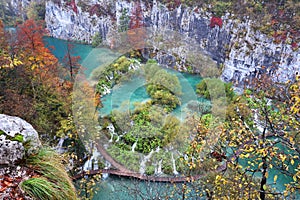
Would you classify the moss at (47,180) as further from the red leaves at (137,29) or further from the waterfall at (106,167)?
the red leaves at (137,29)

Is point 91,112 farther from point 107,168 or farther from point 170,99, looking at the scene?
point 170,99

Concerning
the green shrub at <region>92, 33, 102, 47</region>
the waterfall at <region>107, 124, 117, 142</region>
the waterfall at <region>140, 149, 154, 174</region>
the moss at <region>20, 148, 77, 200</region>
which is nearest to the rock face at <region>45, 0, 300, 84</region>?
the green shrub at <region>92, 33, 102, 47</region>

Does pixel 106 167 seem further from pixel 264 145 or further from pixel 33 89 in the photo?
pixel 264 145

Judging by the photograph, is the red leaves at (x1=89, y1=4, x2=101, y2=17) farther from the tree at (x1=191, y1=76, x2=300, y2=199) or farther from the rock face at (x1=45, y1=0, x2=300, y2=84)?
the tree at (x1=191, y1=76, x2=300, y2=199)

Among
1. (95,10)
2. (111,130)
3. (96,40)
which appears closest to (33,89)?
(111,130)

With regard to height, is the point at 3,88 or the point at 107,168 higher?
the point at 3,88

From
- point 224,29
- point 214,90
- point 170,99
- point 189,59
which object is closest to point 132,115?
point 170,99
